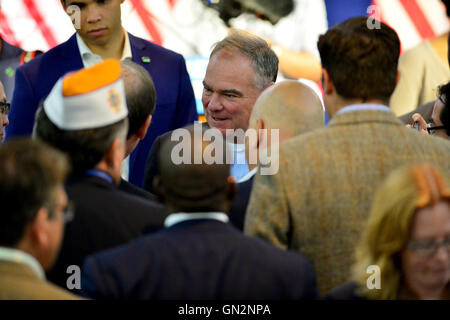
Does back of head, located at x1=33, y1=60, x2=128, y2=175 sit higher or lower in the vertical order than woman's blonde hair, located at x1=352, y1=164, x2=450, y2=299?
higher

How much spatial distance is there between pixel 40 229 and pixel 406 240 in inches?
38.5

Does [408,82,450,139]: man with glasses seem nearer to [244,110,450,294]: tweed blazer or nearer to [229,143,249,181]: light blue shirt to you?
[229,143,249,181]: light blue shirt

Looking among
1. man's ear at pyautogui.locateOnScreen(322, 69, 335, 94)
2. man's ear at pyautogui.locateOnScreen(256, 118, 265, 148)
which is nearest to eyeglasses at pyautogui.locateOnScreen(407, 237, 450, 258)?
man's ear at pyautogui.locateOnScreen(322, 69, 335, 94)

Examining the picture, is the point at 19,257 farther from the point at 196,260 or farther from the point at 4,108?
the point at 4,108

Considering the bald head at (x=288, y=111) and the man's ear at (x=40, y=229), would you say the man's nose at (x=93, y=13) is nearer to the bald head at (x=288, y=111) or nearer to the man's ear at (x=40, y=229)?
the bald head at (x=288, y=111)

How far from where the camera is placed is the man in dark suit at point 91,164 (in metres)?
2.76

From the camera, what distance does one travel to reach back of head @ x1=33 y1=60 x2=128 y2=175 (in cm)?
286

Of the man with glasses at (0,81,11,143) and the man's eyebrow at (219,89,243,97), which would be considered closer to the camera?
the man's eyebrow at (219,89,243,97)

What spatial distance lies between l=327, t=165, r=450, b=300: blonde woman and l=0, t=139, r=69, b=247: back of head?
0.84 m

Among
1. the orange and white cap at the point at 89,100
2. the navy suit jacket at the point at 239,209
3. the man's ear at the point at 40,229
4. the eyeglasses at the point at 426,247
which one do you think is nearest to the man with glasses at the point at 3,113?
the orange and white cap at the point at 89,100

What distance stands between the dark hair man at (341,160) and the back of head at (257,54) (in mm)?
1435

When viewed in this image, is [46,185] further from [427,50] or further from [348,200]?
[427,50]

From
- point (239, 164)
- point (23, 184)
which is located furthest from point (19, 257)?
point (239, 164)
